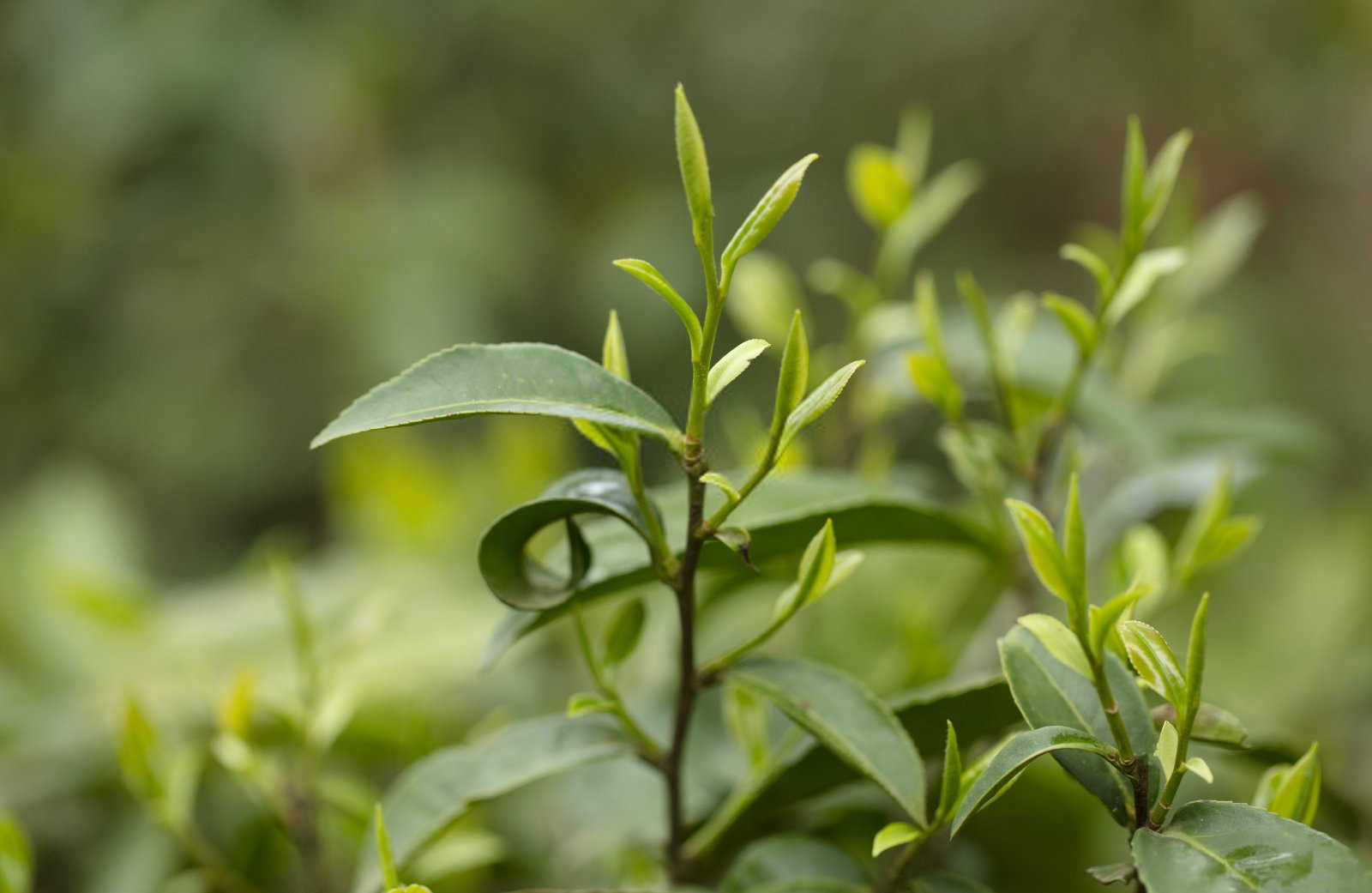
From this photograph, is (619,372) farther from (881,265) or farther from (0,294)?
(0,294)

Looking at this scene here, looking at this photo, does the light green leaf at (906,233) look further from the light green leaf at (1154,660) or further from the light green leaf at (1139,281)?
the light green leaf at (1154,660)

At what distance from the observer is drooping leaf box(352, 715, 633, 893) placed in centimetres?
28

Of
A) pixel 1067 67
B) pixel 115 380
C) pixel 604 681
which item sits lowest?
pixel 604 681

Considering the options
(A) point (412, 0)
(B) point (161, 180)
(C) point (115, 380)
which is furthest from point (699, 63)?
(C) point (115, 380)

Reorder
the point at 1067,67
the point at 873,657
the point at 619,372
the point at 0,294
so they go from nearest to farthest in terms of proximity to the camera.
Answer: the point at 619,372 → the point at 873,657 → the point at 1067,67 → the point at 0,294

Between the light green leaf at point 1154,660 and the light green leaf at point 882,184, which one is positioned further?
the light green leaf at point 882,184

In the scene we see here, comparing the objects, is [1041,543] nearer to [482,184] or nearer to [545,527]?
[545,527]

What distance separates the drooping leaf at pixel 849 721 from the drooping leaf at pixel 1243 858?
5 cm

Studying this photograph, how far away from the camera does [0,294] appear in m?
1.61

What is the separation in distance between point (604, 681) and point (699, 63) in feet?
4.79

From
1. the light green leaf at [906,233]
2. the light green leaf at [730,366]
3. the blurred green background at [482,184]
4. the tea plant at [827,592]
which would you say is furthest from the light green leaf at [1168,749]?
the blurred green background at [482,184]

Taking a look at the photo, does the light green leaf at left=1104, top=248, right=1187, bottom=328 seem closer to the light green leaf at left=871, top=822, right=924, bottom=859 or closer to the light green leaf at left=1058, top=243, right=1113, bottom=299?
the light green leaf at left=1058, top=243, right=1113, bottom=299

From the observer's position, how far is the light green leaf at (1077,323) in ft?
1.01

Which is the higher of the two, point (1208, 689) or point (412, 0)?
point (412, 0)
